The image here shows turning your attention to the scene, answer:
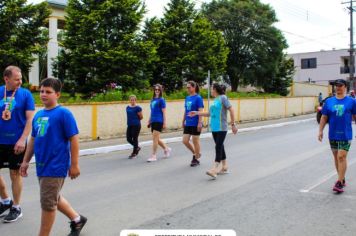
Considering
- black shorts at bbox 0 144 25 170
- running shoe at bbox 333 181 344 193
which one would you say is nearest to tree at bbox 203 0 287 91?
running shoe at bbox 333 181 344 193

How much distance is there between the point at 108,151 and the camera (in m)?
12.6

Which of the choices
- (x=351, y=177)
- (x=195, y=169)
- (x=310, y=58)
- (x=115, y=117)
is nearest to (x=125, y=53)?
(x=115, y=117)

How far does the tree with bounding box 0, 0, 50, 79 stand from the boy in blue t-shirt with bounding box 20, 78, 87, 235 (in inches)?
631

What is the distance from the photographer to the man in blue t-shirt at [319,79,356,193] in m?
7.05

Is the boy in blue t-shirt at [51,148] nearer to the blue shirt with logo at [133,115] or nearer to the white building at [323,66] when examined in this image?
the blue shirt with logo at [133,115]

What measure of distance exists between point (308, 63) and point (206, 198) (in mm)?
66146

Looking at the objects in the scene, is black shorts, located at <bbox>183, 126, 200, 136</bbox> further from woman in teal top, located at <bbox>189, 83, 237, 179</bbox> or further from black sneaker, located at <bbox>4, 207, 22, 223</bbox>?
black sneaker, located at <bbox>4, 207, 22, 223</bbox>

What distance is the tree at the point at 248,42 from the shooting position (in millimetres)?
40656

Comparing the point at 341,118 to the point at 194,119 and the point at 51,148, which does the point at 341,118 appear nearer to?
the point at 194,119

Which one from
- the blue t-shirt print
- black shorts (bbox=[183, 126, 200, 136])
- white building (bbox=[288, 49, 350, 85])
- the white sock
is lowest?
the white sock

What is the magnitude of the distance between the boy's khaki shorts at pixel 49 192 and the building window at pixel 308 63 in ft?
224

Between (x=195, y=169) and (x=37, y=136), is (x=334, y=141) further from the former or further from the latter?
(x=37, y=136)

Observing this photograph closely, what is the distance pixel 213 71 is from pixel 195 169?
18.7m

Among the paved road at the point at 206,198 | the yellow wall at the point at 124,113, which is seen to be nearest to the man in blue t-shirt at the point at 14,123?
the paved road at the point at 206,198
